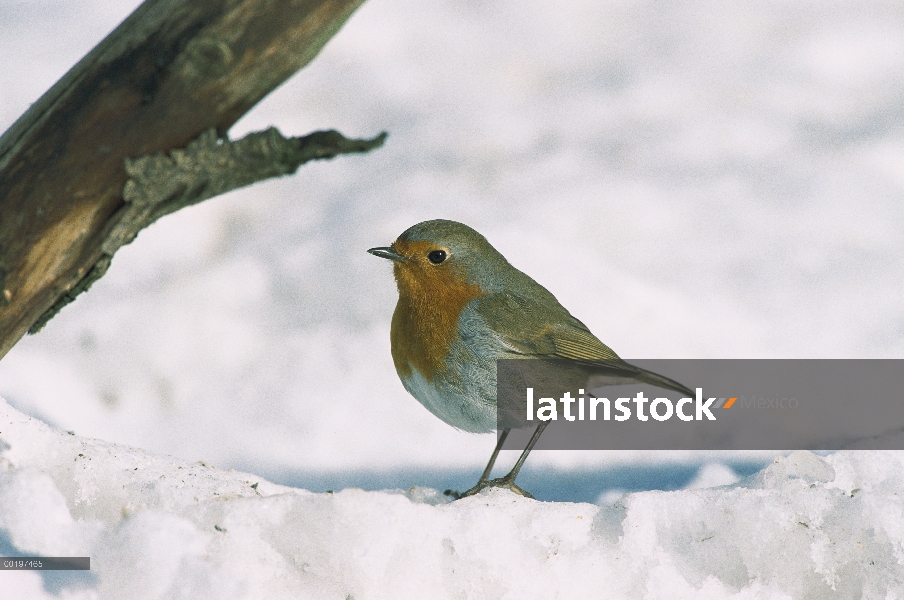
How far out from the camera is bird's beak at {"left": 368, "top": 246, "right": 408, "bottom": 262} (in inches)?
111

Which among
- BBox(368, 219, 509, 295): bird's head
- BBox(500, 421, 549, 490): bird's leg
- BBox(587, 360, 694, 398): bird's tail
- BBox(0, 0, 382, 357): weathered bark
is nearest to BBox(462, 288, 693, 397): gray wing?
BBox(587, 360, 694, 398): bird's tail

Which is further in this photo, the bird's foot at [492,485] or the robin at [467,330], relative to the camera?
the bird's foot at [492,485]

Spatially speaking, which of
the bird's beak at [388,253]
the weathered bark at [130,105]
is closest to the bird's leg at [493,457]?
the bird's beak at [388,253]

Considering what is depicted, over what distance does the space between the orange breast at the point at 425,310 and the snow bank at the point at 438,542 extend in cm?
51

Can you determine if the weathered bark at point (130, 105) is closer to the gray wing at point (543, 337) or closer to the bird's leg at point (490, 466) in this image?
the gray wing at point (543, 337)

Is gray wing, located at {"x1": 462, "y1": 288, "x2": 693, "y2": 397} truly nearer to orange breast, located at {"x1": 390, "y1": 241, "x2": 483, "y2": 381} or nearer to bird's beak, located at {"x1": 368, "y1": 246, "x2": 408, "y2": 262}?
orange breast, located at {"x1": 390, "y1": 241, "x2": 483, "y2": 381}

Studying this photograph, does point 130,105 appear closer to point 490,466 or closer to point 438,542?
point 438,542

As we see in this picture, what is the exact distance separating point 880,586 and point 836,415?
5.33ft

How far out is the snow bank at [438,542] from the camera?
2.16 meters

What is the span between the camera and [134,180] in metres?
1.93

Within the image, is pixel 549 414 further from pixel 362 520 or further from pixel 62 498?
pixel 62 498

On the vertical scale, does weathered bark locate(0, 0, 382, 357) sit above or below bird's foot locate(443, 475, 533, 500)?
above

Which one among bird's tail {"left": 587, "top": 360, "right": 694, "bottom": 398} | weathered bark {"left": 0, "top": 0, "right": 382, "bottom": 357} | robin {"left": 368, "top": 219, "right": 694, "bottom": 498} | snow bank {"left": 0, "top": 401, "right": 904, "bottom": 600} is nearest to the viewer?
weathered bark {"left": 0, "top": 0, "right": 382, "bottom": 357}

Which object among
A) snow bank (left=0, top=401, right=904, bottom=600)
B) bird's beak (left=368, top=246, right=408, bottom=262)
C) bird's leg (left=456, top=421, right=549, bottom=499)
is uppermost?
bird's beak (left=368, top=246, right=408, bottom=262)
